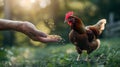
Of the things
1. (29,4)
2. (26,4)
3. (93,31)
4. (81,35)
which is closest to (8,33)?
(26,4)

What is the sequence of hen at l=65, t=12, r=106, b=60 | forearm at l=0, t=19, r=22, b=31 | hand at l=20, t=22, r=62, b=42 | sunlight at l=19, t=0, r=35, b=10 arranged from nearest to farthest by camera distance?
hand at l=20, t=22, r=62, b=42 → forearm at l=0, t=19, r=22, b=31 → hen at l=65, t=12, r=106, b=60 → sunlight at l=19, t=0, r=35, b=10

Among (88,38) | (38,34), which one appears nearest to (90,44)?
(88,38)

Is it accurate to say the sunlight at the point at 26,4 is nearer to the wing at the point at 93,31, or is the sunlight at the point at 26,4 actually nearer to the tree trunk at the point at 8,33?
the tree trunk at the point at 8,33

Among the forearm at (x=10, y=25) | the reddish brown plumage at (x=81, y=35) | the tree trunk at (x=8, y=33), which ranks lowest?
the forearm at (x=10, y=25)

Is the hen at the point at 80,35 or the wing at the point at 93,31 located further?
the wing at the point at 93,31

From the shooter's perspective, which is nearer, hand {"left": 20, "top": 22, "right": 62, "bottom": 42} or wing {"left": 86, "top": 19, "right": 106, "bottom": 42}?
hand {"left": 20, "top": 22, "right": 62, "bottom": 42}

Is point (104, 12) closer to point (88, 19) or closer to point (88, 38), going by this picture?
point (88, 19)

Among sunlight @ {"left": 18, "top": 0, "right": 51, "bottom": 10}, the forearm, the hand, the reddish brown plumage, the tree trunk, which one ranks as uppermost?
sunlight @ {"left": 18, "top": 0, "right": 51, "bottom": 10}

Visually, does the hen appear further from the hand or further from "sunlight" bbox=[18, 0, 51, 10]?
"sunlight" bbox=[18, 0, 51, 10]

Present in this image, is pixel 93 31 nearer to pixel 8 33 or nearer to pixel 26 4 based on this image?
pixel 8 33

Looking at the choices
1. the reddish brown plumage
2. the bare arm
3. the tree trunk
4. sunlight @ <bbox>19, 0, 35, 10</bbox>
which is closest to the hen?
the reddish brown plumage

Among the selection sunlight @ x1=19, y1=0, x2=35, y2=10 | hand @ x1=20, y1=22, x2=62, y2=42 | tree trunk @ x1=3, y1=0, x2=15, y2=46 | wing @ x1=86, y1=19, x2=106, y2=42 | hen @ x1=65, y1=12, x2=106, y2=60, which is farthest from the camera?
sunlight @ x1=19, y1=0, x2=35, y2=10

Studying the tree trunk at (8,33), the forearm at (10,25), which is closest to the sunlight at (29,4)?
the tree trunk at (8,33)
